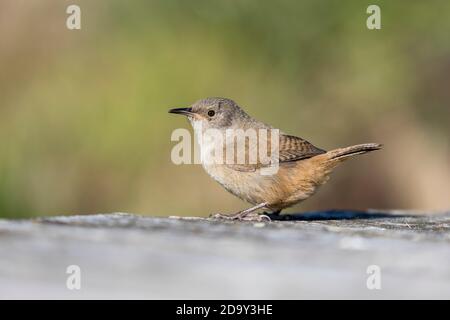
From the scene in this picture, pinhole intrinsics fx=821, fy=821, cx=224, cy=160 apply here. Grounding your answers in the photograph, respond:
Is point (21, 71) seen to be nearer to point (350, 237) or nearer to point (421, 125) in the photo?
point (421, 125)

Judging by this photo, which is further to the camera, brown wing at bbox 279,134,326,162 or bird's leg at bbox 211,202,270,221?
brown wing at bbox 279,134,326,162

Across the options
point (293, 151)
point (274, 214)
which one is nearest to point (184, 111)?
point (293, 151)

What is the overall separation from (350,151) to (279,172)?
0.57 meters

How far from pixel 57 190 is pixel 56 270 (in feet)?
19.5

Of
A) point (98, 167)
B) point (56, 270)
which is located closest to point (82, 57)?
point (98, 167)

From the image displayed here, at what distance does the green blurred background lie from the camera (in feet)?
27.8

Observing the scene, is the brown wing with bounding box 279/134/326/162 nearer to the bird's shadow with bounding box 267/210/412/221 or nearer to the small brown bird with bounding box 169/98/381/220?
the small brown bird with bounding box 169/98/381/220

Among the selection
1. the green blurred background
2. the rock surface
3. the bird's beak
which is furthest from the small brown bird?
the rock surface

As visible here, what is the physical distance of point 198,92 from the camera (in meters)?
8.87

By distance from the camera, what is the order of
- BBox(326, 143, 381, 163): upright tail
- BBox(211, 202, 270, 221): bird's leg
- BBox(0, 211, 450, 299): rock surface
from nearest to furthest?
BBox(0, 211, 450, 299): rock surface → BBox(211, 202, 270, 221): bird's leg → BBox(326, 143, 381, 163): upright tail

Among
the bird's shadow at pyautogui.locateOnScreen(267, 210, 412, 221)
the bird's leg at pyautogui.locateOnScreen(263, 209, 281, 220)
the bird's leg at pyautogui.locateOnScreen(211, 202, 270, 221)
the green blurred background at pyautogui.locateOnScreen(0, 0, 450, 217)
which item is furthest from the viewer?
the green blurred background at pyautogui.locateOnScreen(0, 0, 450, 217)

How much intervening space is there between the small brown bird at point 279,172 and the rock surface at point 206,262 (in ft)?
7.77

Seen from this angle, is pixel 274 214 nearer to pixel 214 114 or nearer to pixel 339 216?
pixel 339 216

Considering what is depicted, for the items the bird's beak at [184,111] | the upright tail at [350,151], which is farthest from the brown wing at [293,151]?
the bird's beak at [184,111]
